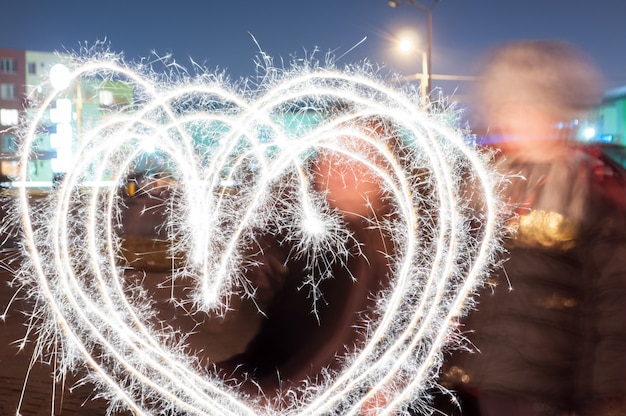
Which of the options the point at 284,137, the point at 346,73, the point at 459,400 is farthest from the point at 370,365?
the point at 346,73

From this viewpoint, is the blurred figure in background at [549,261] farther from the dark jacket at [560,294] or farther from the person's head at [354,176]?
the person's head at [354,176]

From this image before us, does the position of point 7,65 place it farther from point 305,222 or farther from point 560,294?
point 560,294

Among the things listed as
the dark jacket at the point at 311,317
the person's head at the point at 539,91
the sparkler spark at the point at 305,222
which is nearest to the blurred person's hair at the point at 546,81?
the person's head at the point at 539,91

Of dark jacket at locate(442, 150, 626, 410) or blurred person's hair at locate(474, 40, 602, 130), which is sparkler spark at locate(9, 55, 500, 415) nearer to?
dark jacket at locate(442, 150, 626, 410)

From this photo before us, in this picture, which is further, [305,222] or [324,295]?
[305,222]

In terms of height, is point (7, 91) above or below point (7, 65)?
below

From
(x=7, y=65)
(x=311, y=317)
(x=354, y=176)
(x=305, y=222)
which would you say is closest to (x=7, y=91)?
(x=7, y=65)

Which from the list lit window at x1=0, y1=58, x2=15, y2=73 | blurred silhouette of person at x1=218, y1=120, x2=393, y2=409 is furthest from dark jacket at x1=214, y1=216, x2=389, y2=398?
lit window at x1=0, y1=58, x2=15, y2=73
